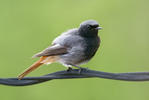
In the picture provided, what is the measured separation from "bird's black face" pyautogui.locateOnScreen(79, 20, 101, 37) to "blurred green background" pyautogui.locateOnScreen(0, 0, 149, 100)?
3.26m

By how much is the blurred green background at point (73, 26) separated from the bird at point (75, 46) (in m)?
3.18

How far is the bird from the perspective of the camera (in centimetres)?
634

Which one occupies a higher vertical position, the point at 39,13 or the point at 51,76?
the point at 39,13

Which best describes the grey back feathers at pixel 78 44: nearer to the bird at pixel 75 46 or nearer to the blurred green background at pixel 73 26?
the bird at pixel 75 46

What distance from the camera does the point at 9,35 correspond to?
436 inches

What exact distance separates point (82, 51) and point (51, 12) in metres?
5.84

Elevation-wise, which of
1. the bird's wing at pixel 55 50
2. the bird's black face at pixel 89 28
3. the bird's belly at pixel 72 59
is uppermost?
the bird's black face at pixel 89 28

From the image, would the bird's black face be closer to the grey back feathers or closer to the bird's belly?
the grey back feathers

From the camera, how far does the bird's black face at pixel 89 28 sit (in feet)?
21.1

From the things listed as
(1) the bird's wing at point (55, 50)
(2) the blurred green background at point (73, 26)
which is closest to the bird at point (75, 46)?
(1) the bird's wing at point (55, 50)

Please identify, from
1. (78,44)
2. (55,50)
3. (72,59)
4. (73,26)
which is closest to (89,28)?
(78,44)

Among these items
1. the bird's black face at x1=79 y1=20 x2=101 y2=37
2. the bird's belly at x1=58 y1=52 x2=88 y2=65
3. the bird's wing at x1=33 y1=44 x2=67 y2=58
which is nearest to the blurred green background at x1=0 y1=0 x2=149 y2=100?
the bird's belly at x1=58 y1=52 x2=88 y2=65

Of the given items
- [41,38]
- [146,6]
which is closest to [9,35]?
[41,38]

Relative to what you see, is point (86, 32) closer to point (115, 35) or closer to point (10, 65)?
point (10, 65)
